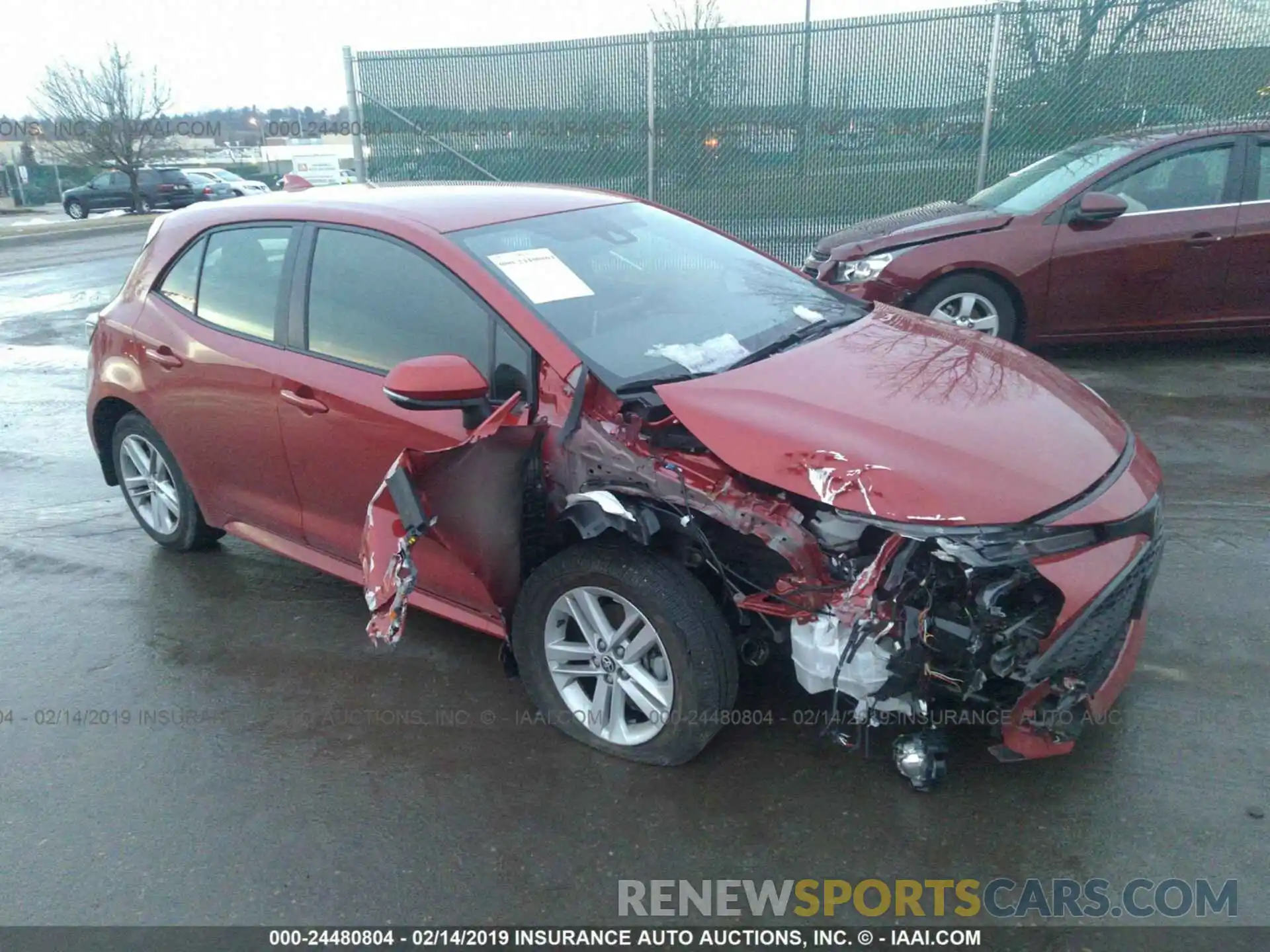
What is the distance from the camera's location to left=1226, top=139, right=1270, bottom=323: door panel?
261 inches

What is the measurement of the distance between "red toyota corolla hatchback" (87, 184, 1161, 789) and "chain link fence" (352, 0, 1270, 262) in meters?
6.97

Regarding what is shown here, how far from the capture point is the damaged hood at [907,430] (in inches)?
101

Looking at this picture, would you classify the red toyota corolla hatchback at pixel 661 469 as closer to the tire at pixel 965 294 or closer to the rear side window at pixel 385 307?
the rear side window at pixel 385 307

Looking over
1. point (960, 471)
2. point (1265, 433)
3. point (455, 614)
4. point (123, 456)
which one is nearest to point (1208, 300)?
point (1265, 433)

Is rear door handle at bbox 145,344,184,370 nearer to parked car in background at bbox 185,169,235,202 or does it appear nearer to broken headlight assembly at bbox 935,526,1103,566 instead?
broken headlight assembly at bbox 935,526,1103,566

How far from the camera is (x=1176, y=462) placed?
16.9ft

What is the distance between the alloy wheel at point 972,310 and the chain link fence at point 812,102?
3.72m

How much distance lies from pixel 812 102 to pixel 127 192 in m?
28.6

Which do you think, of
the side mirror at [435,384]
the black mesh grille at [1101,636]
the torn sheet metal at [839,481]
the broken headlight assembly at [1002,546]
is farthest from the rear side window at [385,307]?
the black mesh grille at [1101,636]

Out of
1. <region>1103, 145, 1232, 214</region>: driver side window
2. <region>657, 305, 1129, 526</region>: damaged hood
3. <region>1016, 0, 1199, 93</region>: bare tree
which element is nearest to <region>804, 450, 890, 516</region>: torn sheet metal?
<region>657, 305, 1129, 526</region>: damaged hood

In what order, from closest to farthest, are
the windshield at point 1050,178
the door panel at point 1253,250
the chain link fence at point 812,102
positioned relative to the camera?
1. the door panel at point 1253,250
2. the windshield at point 1050,178
3. the chain link fence at point 812,102

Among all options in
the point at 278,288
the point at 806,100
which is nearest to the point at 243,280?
the point at 278,288

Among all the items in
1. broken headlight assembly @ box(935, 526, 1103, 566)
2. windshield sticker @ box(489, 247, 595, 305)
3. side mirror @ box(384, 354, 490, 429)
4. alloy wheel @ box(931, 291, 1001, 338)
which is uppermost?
windshield sticker @ box(489, 247, 595, 305)

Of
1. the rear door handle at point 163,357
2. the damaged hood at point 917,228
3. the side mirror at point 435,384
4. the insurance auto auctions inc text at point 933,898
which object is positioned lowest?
the insurance auto auctions inc text at point 933,898
